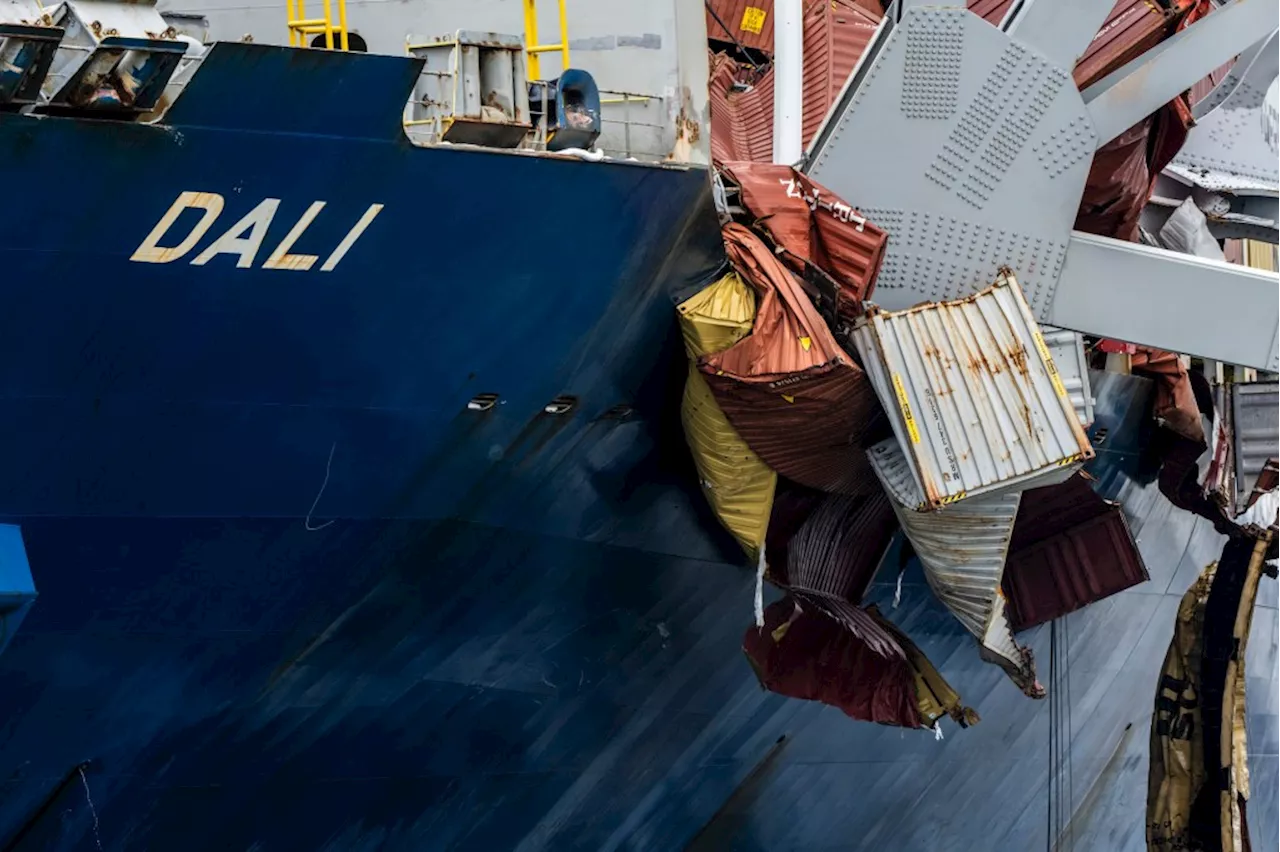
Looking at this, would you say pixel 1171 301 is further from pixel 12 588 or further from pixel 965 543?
pixel 12 588

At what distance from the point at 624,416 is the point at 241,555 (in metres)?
2.56

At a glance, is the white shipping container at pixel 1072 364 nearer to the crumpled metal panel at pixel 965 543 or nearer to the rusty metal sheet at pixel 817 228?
the crumpled metal panel at pixel 965 543

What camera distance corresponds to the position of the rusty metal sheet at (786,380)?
9.31 metres

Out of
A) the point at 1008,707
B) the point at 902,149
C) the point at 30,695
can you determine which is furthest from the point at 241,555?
the point at 1008,707

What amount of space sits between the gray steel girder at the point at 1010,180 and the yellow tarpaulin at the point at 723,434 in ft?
3.92

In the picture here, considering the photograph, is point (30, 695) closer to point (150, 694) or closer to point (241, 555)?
point (150, 694)

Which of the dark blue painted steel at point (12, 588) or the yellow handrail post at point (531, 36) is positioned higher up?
the yellow handrail post at point (531, 36)

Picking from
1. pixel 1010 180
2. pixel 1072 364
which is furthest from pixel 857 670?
pixel 1010 180

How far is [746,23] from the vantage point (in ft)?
45.3

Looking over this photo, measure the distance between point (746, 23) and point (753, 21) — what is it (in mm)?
61

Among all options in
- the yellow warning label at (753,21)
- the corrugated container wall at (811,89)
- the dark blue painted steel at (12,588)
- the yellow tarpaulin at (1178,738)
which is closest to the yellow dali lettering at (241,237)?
the dark blue painted steel at (12,588)

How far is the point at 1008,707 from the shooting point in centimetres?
1424

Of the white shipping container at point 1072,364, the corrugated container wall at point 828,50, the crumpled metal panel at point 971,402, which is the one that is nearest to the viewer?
the crumpled metal panel at point 971,402

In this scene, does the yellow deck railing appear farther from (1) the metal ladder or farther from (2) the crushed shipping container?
(2) the crushed shipping container
